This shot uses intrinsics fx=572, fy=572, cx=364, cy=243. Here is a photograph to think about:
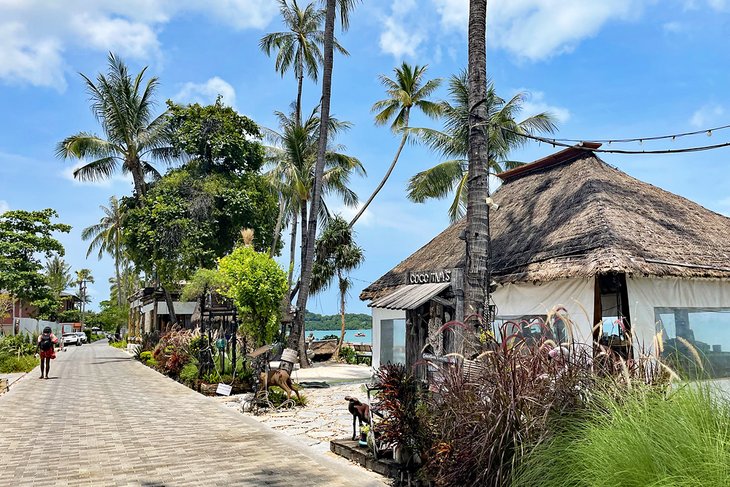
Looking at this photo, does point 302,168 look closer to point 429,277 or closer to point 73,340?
point 429,277

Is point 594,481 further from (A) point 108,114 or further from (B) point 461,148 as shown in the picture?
(A) point 108,114

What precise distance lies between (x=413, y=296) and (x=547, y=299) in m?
2.36

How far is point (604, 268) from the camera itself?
8.56 meters

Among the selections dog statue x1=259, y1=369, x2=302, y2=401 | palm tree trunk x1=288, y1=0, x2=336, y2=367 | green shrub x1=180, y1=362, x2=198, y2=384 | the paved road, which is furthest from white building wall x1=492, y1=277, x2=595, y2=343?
green shrub x1=180, y1=362, x2=198, y2=384

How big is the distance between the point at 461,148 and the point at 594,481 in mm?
19883

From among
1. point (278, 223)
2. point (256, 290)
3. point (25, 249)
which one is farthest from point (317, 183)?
point (25, 249)

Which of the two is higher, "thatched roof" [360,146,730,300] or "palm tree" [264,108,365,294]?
"palm tree" [264,108,365,294]

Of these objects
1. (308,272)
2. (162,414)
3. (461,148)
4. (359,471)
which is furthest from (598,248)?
(461,148)

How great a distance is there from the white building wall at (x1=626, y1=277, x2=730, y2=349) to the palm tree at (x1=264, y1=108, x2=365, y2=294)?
40.0 feet

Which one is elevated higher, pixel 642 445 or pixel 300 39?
pixel 300 39

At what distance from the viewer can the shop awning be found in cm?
968

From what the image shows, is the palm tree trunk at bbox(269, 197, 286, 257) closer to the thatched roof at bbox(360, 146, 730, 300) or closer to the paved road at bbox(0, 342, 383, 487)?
the thatched roof at bbox(360, 146, 730, 300)

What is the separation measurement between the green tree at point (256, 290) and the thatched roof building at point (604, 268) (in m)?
3.77

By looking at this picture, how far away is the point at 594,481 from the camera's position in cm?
349
